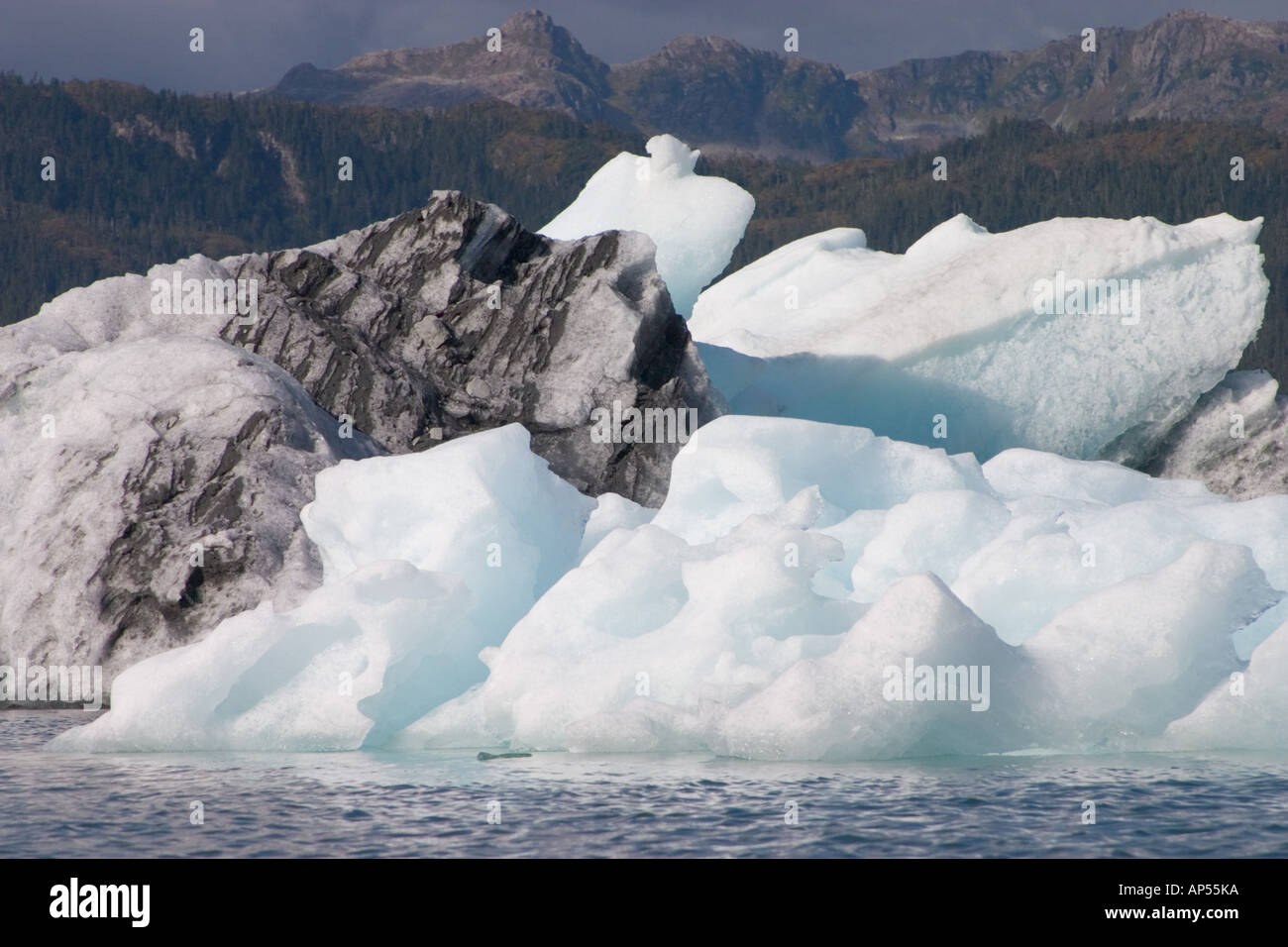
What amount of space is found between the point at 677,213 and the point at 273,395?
1009 centimetres

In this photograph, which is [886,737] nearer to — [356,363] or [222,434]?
[222,434]

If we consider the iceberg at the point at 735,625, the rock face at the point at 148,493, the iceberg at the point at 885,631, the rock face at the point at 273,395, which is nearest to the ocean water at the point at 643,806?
the iceberg at the point at 885,631

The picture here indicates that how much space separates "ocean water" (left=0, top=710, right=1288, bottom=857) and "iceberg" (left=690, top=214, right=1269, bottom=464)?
11.8 m

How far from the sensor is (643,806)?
10.5 m

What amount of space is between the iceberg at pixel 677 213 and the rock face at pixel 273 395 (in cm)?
320

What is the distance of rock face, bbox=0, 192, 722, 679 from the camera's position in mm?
17547

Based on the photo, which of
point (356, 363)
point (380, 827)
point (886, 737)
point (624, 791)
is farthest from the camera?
point (356, 363)

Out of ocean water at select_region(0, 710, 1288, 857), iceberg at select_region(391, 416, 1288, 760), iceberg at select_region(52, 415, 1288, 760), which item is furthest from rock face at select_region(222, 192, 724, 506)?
ocean water at select_region(0, 710, 1288, 857)

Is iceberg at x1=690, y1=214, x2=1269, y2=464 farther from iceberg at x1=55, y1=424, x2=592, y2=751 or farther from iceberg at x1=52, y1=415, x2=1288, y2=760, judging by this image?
iceberg at x1=55, y1=424, x2=592, y2=751

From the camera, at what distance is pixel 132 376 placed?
63.2 ft

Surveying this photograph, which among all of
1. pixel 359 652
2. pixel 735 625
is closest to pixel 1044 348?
pixel 735 625

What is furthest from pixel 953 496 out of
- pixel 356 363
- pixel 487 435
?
pixel 356 363

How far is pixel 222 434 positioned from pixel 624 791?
375 inches
